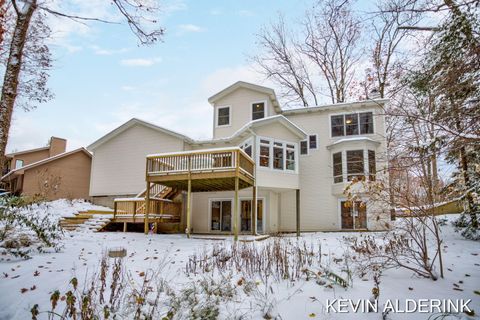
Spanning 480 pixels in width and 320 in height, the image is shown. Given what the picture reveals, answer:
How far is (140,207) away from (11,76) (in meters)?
8.63

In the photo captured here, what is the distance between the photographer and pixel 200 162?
38.8 ft

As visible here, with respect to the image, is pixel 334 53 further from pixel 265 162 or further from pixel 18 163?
pixel 18 163

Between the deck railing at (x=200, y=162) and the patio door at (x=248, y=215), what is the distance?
298cm

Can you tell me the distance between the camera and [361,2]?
5.44m

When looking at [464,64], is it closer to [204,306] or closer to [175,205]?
[204,306]

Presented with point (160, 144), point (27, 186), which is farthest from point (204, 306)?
point (27, 186)

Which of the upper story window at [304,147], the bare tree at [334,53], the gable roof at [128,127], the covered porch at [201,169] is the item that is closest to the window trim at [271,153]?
the covered porch at [201,169]

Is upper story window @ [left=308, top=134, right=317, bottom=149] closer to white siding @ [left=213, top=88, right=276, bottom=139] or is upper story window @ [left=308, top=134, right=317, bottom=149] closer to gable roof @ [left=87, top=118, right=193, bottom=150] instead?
white siding @ [left=213, top=88, right=276, bottom=139]

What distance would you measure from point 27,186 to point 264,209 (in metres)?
17.1

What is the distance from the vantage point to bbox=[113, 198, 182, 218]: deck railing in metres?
13.5

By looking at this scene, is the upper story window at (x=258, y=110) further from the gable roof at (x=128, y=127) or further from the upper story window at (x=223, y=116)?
the gable roof at (x=128, y=127)

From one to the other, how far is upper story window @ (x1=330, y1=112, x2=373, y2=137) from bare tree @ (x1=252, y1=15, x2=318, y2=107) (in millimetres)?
7780

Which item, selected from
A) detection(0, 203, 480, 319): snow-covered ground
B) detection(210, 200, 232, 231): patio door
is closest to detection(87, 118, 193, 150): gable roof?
detection(210, 200, 232, 231): patio door

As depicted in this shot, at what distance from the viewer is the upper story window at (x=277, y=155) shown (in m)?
14.2
